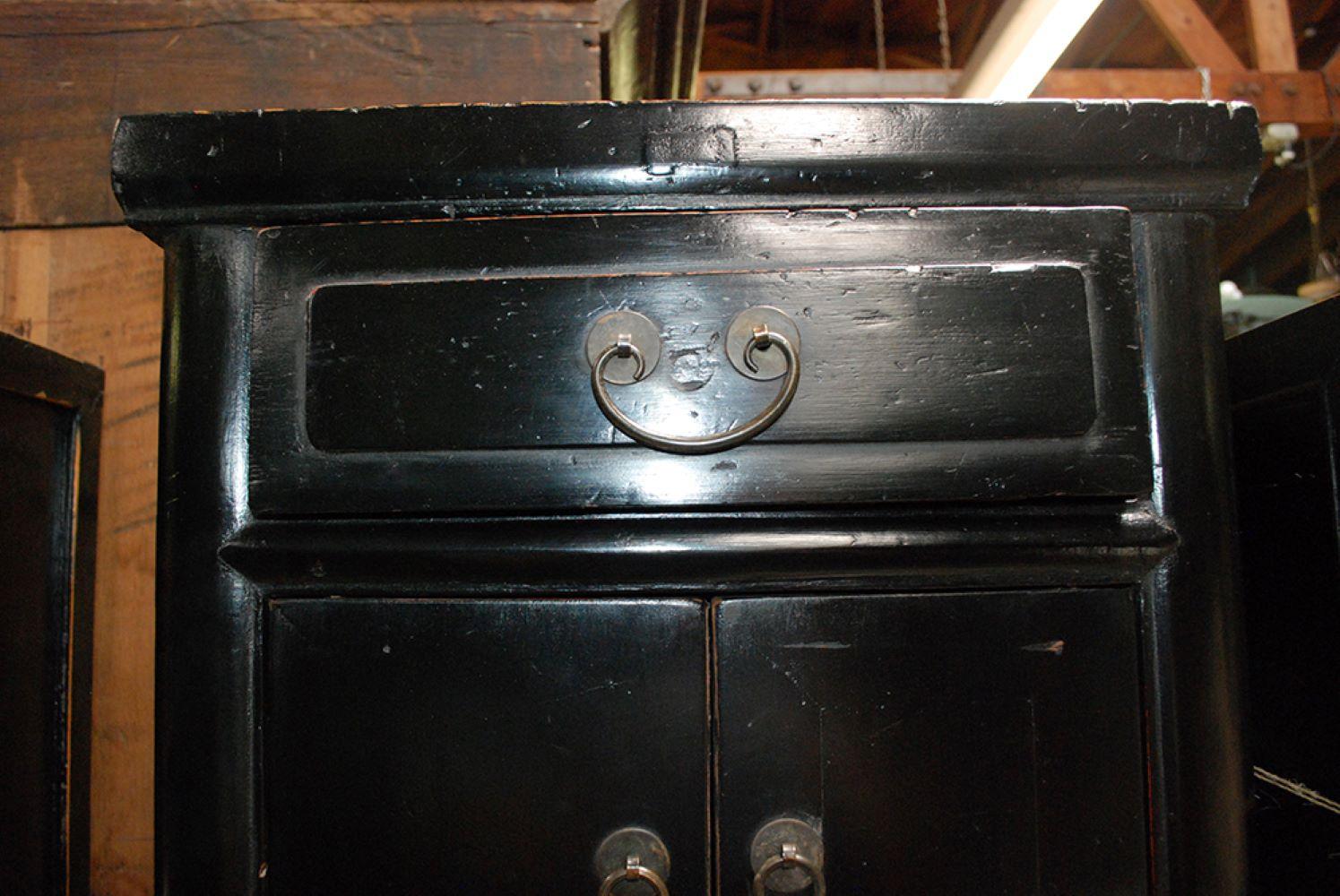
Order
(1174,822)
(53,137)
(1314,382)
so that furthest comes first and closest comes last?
(53,137) < (1314,382) < (1174,822)

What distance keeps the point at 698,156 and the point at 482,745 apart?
38 centimetres

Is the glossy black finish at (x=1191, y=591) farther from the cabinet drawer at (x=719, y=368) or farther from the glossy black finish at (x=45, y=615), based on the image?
the glossy black finish at (x=45, y=615)

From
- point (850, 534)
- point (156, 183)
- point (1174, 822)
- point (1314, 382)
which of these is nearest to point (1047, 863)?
point (1174, 822)

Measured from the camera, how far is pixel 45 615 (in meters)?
0.66

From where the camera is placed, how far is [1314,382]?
0.59 meters

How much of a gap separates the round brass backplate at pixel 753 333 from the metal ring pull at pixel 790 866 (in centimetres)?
27

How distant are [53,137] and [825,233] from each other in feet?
3.16

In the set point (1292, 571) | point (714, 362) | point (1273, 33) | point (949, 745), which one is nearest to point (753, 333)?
point (714, 362)

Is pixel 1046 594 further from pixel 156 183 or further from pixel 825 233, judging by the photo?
pixel 156 183

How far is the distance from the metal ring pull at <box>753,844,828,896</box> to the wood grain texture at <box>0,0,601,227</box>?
32.5 inches

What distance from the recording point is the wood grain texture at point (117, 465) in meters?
0.78

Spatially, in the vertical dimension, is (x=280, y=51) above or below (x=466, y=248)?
above

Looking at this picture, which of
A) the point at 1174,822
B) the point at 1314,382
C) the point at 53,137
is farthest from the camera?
the point at 53,137

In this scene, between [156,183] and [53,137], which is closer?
[156,183]
